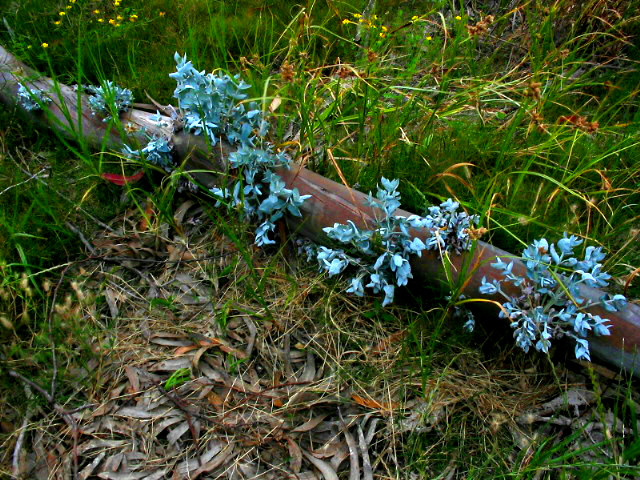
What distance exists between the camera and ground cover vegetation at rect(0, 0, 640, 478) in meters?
2.00

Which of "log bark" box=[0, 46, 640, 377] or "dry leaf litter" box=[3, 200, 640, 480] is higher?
"log bark" box=[0, 46, 640, 377]

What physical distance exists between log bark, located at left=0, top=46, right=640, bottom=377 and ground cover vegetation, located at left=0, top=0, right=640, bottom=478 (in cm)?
11

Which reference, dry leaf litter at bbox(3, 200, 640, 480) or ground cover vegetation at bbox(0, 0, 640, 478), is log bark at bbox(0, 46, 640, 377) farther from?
dry leaf litter at bbox(3, 200, 640, 480)

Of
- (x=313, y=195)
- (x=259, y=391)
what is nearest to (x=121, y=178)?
(x=313, y=195)

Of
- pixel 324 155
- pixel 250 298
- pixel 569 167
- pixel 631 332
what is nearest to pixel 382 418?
pixel 250 298

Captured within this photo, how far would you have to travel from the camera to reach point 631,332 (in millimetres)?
2006

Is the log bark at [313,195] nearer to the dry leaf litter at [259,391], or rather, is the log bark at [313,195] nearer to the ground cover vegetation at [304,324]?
the ground cover vegetation at [304,324]

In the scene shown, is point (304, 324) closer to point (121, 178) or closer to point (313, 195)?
point (313, 195)

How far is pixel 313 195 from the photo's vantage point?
8.07 feet

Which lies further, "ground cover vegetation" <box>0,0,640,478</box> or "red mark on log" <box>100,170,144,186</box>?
"red mark on log" <box>100,170,144,186</box>

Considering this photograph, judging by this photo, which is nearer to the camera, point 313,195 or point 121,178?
point 313,195

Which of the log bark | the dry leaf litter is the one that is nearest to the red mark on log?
the log bark

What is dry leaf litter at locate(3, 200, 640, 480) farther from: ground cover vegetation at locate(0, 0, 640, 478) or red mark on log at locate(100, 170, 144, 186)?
red mark on log at locate(100, 170, 144, 186)

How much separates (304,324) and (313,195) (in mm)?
581
